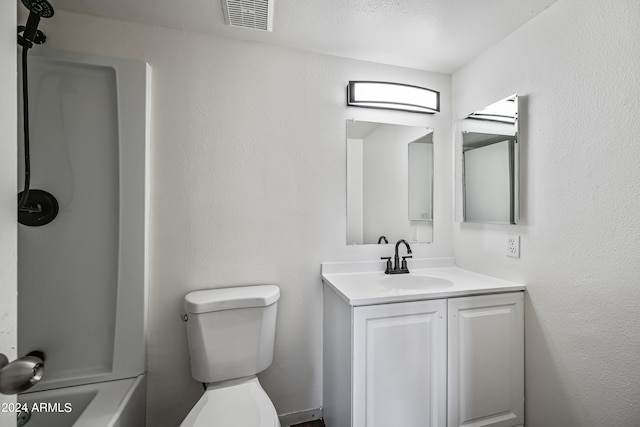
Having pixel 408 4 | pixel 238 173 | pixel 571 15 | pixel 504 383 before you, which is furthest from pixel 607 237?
pixel 238 173

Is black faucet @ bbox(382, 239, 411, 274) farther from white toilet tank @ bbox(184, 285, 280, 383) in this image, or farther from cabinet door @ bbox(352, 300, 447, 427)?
white toilet tank @ bbox(184, 285, 280, 383)

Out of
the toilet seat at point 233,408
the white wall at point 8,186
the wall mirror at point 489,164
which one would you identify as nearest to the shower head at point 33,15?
the white wall at point 8,186

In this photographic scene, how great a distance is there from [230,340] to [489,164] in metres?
1.74

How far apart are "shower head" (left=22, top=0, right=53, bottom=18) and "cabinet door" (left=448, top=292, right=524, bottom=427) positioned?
2.10 m

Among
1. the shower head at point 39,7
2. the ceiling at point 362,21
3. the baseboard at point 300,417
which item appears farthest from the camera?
the baseboard at point 300,417

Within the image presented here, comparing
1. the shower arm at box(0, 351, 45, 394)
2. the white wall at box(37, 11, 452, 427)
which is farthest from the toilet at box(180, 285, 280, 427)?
the shower arm at box(0, 351, 45, 394)

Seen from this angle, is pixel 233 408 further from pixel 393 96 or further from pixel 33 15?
pixel 393 96

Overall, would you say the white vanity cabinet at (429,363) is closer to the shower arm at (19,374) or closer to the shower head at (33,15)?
the shower arm at (19,374)

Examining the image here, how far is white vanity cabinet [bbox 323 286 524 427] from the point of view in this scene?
1205 mm

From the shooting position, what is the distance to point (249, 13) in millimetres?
1331

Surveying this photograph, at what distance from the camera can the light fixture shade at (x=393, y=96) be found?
170 centimetres

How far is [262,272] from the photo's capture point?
1597 mm

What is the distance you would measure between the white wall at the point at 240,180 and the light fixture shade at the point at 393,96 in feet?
0.26

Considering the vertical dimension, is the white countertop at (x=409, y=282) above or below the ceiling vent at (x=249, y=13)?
below
